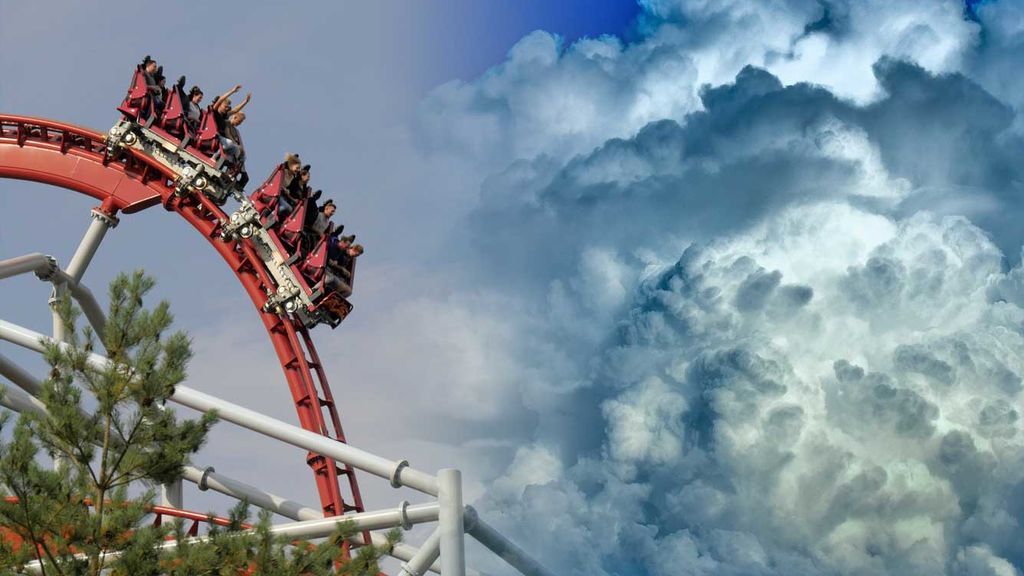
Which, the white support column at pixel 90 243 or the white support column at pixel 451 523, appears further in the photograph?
the white support column at pixel 90 243

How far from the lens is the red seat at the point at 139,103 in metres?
17.7

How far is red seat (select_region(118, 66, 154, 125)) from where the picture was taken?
58.1 feet

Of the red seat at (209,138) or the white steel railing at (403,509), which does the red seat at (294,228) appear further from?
the white steel railing at (403,509)

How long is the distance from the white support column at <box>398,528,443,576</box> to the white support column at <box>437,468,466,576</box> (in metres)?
0.13

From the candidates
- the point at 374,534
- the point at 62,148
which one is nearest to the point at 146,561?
the point at 374,534

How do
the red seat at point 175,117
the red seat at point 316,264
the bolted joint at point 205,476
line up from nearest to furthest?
1. the bolted joint at point 205,476
2. the red seat at point 316,264
3. the red seat at point 175,117

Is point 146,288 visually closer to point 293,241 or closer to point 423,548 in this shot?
point 423,548

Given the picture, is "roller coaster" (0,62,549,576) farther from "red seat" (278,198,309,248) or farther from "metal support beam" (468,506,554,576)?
"metal support beam" (468,506,554,576)

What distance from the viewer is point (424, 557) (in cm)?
1080

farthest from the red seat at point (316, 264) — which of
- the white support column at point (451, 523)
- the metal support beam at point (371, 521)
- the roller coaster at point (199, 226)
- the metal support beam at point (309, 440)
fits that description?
the white support column at point (451, 523)

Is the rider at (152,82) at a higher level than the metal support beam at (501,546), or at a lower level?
higher

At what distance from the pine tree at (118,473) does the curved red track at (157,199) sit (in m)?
4.60

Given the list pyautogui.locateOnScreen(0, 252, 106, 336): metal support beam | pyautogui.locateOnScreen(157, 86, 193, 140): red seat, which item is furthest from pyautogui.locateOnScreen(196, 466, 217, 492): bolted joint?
pyautogui.locateOnScreen(157, 86, 193, 140): red seat

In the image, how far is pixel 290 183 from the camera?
17188 mm
